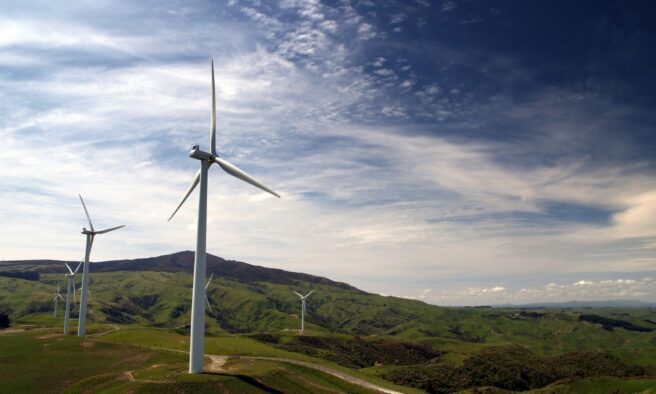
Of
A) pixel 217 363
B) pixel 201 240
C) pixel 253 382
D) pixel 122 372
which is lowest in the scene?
pixel 217 363

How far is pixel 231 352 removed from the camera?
120 m

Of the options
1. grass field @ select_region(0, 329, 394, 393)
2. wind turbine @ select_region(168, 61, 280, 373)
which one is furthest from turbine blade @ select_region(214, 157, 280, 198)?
grass field @ select_region(0, 329, 394, 393)

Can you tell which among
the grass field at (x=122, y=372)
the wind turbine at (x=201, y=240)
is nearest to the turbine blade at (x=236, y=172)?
the wind turbine at (x=201, y=240)

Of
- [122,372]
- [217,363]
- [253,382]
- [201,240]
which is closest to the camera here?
[201,240]

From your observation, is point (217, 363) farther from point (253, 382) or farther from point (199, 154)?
point (199, 154)

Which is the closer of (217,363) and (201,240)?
(201,240)

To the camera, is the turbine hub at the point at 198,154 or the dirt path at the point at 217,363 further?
the dirt path at the point at 217,363

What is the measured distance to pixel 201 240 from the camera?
2852 inches

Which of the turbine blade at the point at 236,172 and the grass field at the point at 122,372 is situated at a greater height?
the turbine blade at the point at 236,172

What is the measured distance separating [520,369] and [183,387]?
488 feet

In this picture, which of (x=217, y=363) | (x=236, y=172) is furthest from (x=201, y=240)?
(x=217, y=363)

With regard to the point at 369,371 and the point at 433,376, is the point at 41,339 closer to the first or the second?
the point at 369,371

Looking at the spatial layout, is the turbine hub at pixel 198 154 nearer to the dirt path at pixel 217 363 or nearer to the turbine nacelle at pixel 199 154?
the turbine nacelle at pixel 199 154

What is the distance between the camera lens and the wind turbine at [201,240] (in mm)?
71625
